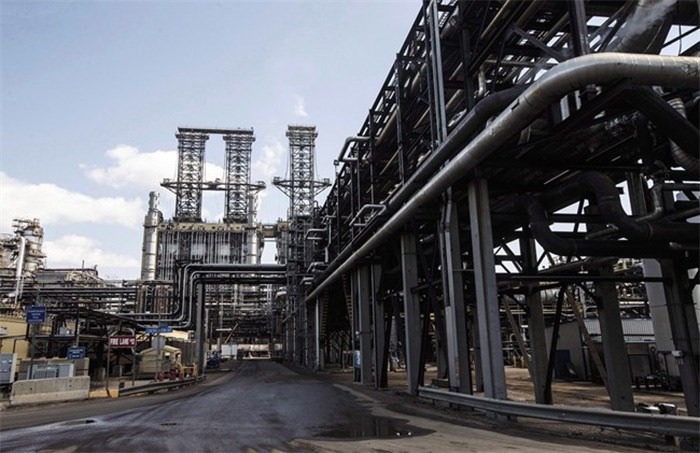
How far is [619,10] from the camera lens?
9.77 metres

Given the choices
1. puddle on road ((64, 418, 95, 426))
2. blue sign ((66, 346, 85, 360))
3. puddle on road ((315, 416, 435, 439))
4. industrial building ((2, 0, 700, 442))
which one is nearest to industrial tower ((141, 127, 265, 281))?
blue sign ((66, 346, 85, 360))

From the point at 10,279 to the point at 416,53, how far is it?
154ft

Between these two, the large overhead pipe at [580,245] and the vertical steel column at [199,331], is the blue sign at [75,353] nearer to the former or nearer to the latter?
the vertical steel column at [199,331]

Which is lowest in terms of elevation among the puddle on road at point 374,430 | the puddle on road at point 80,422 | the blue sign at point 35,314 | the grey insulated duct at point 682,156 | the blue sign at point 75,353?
the puddle on road at point 80,422

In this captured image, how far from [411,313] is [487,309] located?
580 centimetres

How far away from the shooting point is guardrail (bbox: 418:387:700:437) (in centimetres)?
686

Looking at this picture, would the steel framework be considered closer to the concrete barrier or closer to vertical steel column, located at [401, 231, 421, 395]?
vertical steel column, located at [401, 231, 421, 395]

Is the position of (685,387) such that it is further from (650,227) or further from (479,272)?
(479,272)

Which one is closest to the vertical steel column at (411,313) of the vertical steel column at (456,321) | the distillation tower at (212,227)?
the vertical steel column at (456,321)

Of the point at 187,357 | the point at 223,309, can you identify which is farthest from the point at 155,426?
the point at 223,309

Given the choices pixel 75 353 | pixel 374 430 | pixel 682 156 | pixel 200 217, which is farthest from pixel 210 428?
pixel 200 217

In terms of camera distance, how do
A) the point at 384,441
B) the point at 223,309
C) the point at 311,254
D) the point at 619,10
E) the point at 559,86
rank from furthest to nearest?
the point at 223,309
the point at 311,254
the point at 619,10
the point at 384,441
the point at 559,86

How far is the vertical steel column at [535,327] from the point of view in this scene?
47.0ft

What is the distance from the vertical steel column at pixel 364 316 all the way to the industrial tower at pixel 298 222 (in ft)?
49.6
